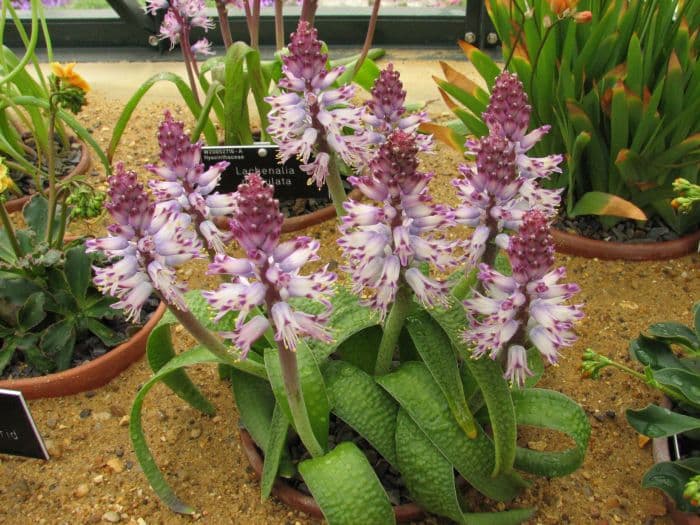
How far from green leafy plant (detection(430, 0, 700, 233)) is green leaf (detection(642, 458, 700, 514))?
689 mm

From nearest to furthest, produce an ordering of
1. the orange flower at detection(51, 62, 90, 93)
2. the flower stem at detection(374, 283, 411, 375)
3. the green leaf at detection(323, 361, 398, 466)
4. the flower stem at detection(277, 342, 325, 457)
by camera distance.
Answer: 1. the flower stem at detection(277, 342, 325, 457)
2. the flower stem at detection(374, 283, 411, 375)
3. the green leaf at detection(323, 361, 398, 466)
4. the orange flower at detection(51, 62, 90, 93)

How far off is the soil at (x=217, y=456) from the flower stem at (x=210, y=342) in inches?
10.4

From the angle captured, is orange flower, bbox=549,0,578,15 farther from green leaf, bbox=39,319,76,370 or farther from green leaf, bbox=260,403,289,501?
green leaf, bbox=39,319,76,370

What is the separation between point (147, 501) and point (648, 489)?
1.01m

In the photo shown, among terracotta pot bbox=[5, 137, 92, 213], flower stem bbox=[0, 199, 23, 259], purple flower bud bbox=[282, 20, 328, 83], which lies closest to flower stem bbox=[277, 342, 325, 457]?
purple flower bud bbox=[282, 20, 328, 83]

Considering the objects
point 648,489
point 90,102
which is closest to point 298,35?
point 648,489

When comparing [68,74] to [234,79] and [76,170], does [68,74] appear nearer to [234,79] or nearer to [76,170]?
[234,79]

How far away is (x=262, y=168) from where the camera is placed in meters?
2.02

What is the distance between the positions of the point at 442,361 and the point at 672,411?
0.55 meters

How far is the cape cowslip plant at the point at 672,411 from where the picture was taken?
4.41 feet

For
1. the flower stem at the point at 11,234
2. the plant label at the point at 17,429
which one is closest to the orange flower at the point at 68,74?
the flower stem at the point at 11,234

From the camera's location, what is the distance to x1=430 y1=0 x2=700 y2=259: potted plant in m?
1.88

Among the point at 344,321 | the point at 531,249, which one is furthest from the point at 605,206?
the point at 531,249

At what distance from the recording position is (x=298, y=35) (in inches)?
48.3
